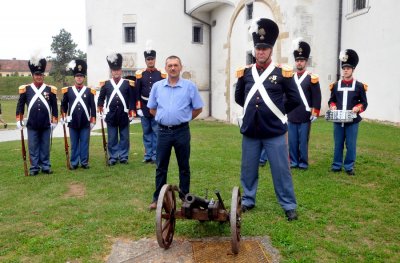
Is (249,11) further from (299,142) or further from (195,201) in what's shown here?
(195,201)

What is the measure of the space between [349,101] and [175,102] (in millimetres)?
3382

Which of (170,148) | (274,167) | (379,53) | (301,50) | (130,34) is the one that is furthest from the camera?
(130,34)

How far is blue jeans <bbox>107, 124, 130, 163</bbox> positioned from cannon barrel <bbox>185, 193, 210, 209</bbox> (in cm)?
434

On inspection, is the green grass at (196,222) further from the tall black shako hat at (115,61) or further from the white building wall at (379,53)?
the white building wall at (379,53)

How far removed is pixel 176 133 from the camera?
5160mm

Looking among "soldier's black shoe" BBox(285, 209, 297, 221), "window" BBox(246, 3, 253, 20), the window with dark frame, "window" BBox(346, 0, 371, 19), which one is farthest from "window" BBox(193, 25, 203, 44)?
"soldier's black shoe" BBox(285, 209, 297, 221)

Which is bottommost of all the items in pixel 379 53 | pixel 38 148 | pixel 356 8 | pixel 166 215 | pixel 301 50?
pixel 166 215

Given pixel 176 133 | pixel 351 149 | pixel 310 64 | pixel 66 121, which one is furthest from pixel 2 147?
pixel 310 64

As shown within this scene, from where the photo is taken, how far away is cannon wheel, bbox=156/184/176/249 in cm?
400

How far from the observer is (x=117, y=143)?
8.38 meters

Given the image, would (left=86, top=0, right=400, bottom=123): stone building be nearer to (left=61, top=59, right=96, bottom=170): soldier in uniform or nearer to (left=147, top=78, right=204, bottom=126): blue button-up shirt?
(left=61, top=59, right=96, bottom=170): soldier in uniform

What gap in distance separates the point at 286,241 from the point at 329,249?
1.41ft

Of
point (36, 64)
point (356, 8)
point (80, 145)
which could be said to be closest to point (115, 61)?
point (36, 64)

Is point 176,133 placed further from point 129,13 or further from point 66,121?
point 129,13
